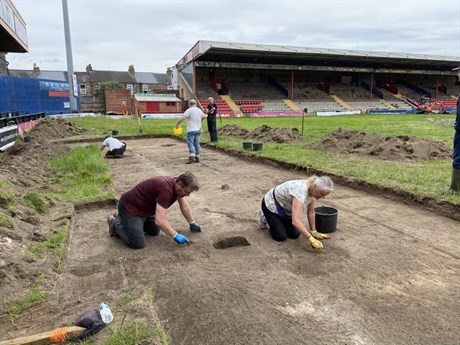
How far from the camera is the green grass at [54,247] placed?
3.83 meters

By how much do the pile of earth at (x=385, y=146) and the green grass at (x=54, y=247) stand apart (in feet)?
26.9

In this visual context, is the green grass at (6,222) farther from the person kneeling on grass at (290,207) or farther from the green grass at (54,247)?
the person kneeling on grass at (290,207)

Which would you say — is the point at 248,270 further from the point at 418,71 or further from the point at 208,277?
the point at 418,71

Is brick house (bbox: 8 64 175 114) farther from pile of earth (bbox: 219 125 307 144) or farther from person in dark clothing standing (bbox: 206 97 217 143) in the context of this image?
person in dark clothing standing (bbox: 206 97 217 143)

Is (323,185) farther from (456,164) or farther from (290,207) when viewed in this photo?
(456,164)

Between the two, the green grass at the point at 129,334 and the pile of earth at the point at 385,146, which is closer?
the green grass at the point at 129,334

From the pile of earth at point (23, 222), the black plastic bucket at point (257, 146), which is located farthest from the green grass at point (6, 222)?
the black plastic bucket at point (257, 146)

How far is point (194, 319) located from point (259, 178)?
557 centimetres

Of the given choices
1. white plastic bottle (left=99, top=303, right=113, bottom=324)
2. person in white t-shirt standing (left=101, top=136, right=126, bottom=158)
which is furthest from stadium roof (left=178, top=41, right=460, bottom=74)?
white plastic bottle (left=99, top=303, right=113, bottom=324)

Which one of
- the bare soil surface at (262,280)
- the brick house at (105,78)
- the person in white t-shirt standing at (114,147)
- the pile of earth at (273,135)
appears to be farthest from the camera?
the brick house at (105,78)

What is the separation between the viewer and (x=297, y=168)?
8891 millimetres

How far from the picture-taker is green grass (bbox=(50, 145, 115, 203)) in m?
6.43

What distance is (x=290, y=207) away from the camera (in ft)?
14.5

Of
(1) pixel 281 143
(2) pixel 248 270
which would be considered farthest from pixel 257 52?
(2) pixel 248 270
